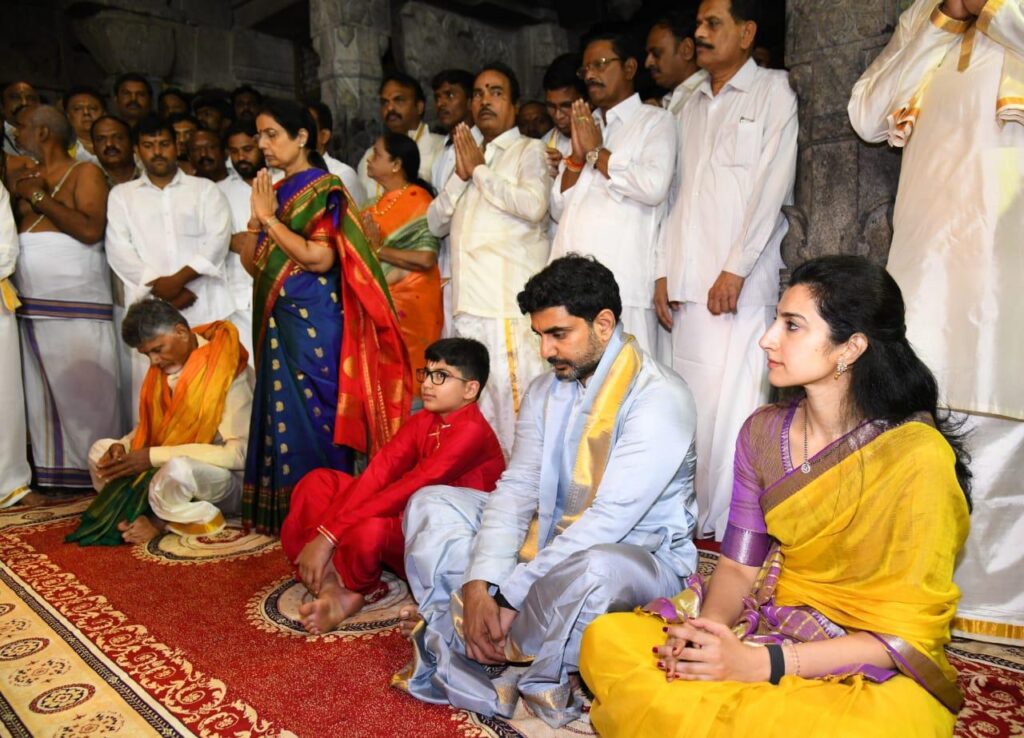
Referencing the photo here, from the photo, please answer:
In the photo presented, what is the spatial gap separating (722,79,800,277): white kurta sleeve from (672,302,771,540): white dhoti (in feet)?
0.81

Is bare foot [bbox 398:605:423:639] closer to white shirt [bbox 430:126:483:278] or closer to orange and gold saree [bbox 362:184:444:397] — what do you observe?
orange and gold saree [bbox 362:184:444:397]

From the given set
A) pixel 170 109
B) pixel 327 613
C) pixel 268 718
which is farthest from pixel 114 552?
pixel 170 109

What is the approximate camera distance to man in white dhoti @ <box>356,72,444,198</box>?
5152mm

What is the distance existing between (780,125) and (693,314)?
821 millimetres

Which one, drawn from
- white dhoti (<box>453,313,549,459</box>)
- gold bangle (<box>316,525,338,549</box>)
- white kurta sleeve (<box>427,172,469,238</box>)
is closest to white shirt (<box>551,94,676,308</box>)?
white dhoti (<box>453,313,549,459</box>)

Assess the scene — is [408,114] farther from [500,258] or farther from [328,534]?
[328,534]

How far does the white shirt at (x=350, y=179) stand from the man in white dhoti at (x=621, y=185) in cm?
188

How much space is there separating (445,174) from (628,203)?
1474mm

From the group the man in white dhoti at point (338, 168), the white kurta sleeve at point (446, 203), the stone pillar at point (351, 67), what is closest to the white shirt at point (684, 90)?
the white kurta sleeve at point (446, 203)

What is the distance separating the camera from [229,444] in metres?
3.83

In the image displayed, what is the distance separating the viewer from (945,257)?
2.57 meters

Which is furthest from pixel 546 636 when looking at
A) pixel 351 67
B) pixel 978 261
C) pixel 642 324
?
pixel 351 67

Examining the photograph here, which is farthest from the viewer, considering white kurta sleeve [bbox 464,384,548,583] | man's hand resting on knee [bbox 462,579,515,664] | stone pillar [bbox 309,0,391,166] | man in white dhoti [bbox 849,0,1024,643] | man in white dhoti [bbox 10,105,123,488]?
stone pillar [bbox 309,0,391,166]

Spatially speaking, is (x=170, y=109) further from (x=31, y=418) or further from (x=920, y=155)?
(x=920, y=155)
